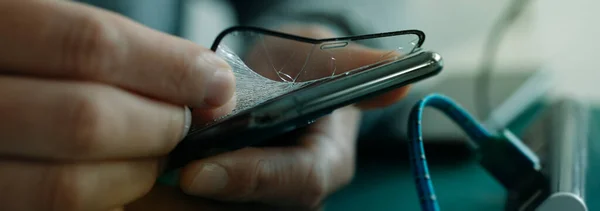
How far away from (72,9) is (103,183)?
0.07 metres

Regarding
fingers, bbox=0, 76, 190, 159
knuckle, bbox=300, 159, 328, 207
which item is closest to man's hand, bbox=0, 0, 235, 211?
fingers, bbox=0, 76, 190, 159

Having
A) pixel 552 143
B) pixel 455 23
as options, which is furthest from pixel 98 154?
pixel 455 23

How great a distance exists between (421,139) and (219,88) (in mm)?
92

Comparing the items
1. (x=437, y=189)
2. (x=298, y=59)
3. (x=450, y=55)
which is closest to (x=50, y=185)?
(x=298, y=59)

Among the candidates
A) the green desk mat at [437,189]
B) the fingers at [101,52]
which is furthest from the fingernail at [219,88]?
the green desk mat at [437,189]

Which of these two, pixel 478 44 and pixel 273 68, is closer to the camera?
pixel 273 68

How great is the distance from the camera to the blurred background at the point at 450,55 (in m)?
0.35

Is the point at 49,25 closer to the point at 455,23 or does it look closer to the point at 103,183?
A: the point at 103,183

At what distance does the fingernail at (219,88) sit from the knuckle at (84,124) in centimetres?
4

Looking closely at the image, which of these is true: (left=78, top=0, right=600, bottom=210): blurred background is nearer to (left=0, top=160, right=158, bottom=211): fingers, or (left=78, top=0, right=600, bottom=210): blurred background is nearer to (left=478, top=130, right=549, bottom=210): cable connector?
(left=478, top=130, right=549, bottom=210): cable connector

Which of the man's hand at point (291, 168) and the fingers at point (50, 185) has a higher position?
the fingers at point (50, 185)

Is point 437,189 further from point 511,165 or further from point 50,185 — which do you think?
point 50,185

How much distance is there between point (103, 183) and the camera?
8.0 inches

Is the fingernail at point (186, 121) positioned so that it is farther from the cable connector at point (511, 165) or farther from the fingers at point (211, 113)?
the cable connector at point (511, 165)
